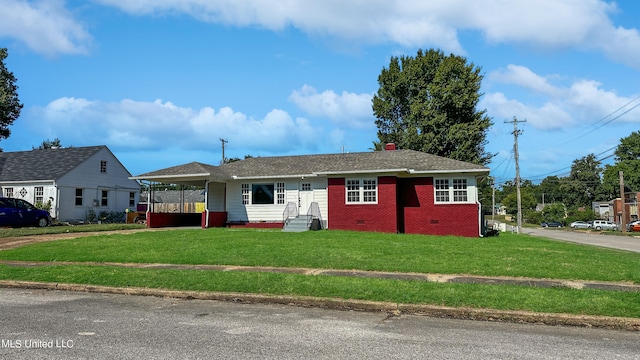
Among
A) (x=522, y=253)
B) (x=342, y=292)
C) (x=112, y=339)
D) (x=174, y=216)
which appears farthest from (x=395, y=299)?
(x=174, y=216)

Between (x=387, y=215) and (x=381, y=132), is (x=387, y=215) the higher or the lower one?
the lower one

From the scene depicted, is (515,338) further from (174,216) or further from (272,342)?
(174,216)

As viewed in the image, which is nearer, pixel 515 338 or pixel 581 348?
pixel 581 348

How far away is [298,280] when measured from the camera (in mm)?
9289

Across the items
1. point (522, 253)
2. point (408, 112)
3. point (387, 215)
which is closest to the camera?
point (522, 253)

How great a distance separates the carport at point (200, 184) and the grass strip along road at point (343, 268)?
8.24 metres

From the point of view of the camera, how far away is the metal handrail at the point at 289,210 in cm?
2480

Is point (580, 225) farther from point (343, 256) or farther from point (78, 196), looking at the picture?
point (343, 256)

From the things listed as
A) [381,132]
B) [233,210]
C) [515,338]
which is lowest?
[515,338]

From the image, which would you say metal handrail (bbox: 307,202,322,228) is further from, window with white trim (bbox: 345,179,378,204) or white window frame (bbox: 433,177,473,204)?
white window frame (bbox: 433,177,473,204)

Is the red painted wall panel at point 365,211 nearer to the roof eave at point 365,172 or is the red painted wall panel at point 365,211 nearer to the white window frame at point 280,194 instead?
the roof eave at point 365,172

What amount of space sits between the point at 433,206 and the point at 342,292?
51.8 feet

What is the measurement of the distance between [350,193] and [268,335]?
17.7 metres

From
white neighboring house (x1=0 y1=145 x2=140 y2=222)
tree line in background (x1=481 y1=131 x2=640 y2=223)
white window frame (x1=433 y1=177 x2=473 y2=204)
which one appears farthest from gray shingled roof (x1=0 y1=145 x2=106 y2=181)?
tree line in background (x1=481 y1=131 x2=640 y2=223)
